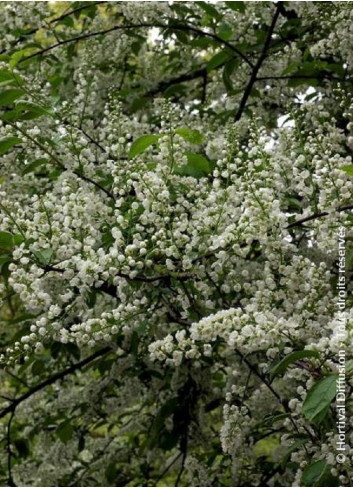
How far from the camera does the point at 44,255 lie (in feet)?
8.65

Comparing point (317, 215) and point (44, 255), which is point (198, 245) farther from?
point (44, 255)

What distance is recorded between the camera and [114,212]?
3127mm

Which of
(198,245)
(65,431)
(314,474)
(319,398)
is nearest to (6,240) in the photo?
(198,245)

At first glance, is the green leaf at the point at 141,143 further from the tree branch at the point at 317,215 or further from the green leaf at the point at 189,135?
the tree branch at the point at 317,215

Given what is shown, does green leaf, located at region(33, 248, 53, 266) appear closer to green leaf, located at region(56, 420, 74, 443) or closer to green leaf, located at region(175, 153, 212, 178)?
green leaf, located at region(175, 153, 212, 178)

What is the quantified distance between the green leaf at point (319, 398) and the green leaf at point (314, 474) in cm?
49

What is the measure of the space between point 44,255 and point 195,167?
881 mm

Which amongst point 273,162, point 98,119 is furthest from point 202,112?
point 273,162

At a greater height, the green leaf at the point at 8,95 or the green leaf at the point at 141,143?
the green leaf at the point at 8,95

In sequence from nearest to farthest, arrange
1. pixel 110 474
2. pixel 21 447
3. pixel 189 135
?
1. pixel 189 135
2. pixel 110 474
3. pixel 21 447

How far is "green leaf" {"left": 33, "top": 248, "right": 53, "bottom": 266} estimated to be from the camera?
2.63m

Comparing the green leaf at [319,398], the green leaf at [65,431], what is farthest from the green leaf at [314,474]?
the green leaf at [65,431]

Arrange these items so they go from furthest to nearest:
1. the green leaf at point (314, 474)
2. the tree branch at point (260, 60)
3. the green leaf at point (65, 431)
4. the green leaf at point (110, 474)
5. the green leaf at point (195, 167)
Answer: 1. the green leaf at point (110, 474)
2. the green leaf at point (65, 431)
3. the tree branch at point (260, 60)
4. the green leaf at point (195, 167)
5. the green leaf at point (314, 474)

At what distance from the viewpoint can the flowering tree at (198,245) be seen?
261 centimetres
